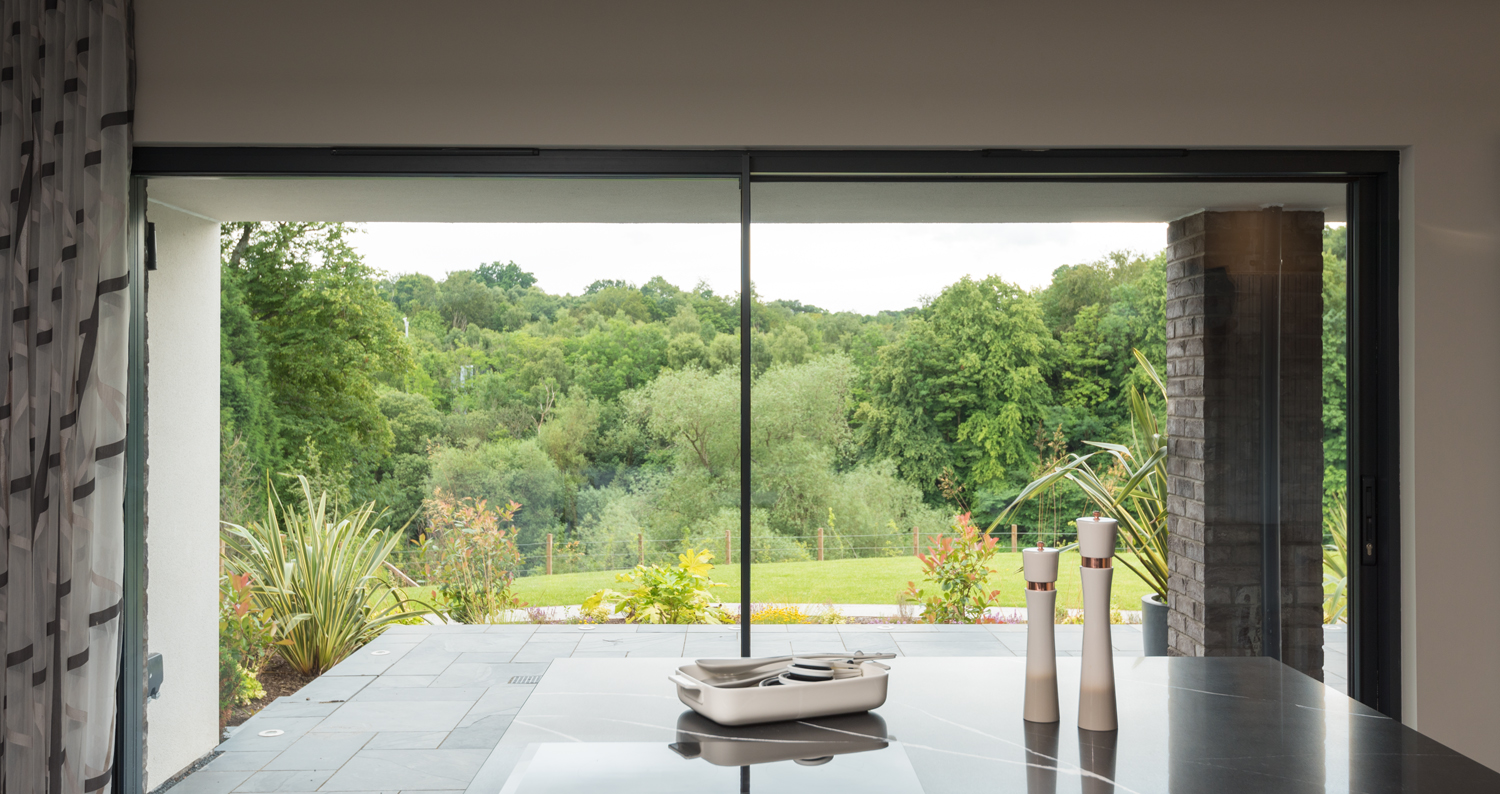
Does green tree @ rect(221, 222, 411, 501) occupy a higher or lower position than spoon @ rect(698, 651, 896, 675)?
higher

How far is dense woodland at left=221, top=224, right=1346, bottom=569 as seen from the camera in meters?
2.77


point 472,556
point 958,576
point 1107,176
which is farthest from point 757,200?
point 472,556

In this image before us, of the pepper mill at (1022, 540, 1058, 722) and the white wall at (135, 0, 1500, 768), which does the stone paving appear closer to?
the white wall at (135, 0, 1500, 768)

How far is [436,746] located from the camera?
2.74 meters

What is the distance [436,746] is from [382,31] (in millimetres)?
2042

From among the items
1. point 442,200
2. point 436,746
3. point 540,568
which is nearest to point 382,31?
point 442,200

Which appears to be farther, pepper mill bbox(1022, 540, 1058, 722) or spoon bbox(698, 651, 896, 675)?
spoon bbox(698, 651, 896, 675)

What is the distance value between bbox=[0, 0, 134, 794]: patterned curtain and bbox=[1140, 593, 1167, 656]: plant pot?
2833mm

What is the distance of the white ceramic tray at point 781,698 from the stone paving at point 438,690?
125cm

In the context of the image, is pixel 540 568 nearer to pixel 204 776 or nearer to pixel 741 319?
pixel 741 319

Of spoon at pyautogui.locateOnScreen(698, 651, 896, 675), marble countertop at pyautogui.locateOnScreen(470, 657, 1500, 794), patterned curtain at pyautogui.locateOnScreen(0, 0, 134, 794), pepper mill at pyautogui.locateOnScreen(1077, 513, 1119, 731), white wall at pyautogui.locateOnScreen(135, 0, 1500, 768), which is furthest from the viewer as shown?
white wall at pyautogui.locateOnScreen(135, 0, 1500, 768)

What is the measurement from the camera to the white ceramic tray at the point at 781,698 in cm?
141

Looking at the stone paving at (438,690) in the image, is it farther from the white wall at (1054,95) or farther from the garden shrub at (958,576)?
the white wall at (1054,95)

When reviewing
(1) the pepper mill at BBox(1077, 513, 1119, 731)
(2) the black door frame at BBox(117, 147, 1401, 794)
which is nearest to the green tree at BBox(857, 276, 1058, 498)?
(2) the black door frame at BBox(117, 147, 1401, 794)
